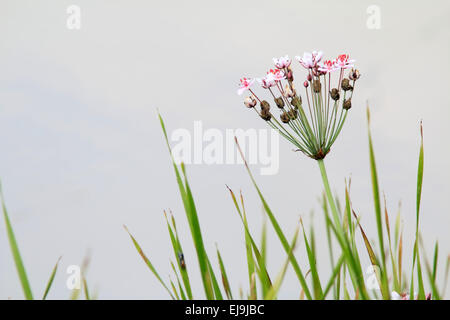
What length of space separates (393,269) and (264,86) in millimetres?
715

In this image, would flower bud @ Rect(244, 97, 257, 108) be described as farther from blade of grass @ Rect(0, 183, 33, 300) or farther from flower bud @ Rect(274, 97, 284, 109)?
blade of grass @ Rect(0, 183, 33, 300)

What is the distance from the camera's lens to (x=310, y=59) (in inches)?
66.6

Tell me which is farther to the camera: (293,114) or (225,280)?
(293,114)

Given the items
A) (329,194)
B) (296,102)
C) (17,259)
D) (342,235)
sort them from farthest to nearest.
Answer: (296,102), (329,194), (342,235), (17,259)

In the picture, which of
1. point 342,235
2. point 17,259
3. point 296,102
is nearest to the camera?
point 17,259

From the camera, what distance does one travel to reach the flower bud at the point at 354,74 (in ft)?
5.69

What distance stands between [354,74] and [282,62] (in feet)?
0.78

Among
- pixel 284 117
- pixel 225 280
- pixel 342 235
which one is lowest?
pixel 225 280

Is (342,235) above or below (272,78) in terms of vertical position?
below

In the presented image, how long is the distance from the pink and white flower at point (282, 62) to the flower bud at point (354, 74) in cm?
20

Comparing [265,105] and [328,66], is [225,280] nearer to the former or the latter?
[265,105]

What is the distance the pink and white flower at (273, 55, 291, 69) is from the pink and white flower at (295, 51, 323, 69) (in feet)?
0.12

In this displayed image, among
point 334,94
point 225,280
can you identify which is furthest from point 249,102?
point 225,280
